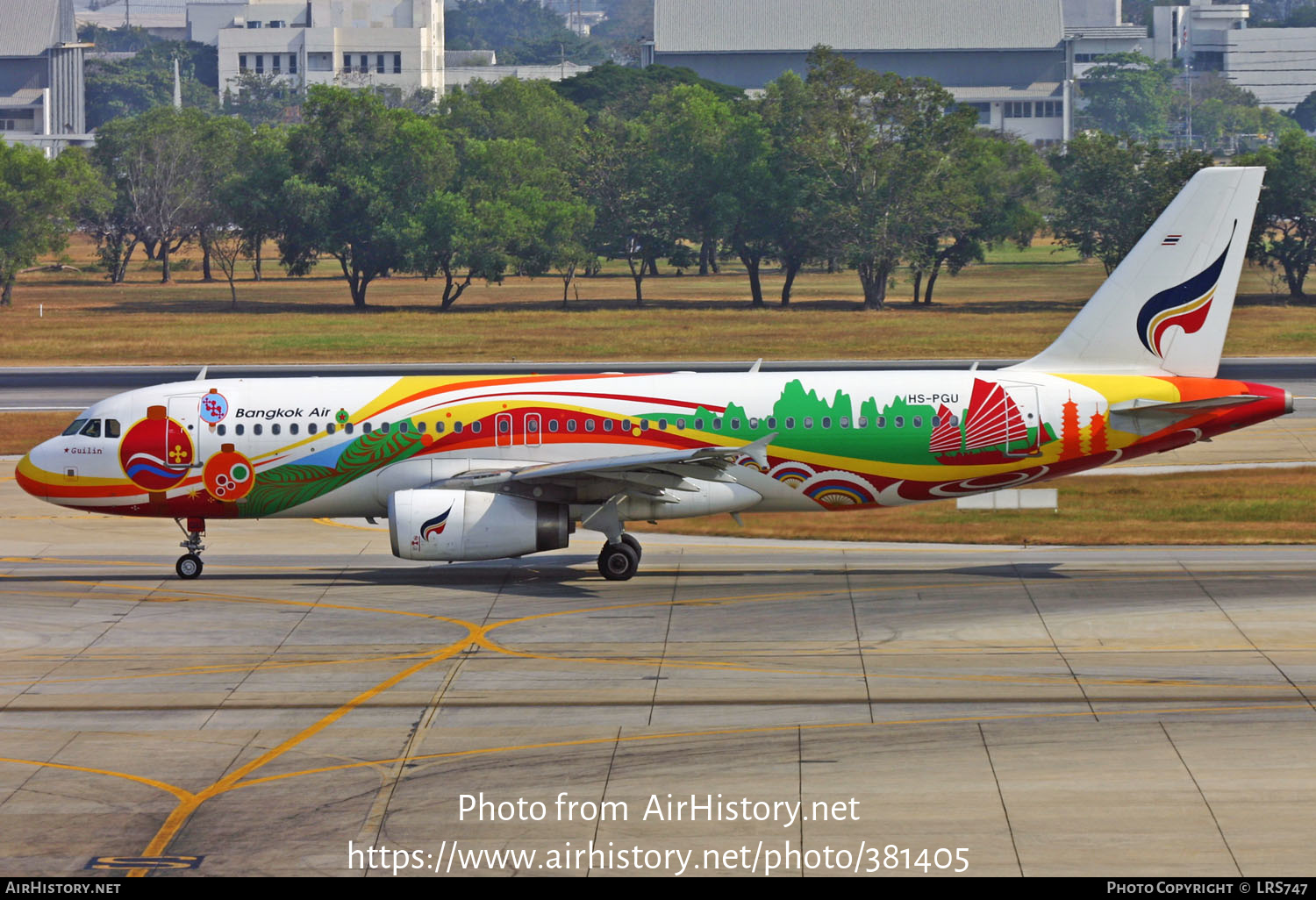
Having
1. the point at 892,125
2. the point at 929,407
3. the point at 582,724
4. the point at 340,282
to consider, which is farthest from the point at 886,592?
the point at 340,282

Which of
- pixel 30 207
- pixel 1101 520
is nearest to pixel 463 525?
pixel 1101 520

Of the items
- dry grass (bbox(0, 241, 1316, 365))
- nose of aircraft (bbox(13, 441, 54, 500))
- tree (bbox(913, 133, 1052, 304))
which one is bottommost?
nose of aircraft (bbox(13, 441, 54, 500))

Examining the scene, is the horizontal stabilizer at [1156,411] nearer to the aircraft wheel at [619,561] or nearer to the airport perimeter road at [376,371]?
the aircraft wheel at [619,561]

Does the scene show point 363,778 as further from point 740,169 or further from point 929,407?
point 740,169

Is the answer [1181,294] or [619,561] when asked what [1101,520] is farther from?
[619,561]

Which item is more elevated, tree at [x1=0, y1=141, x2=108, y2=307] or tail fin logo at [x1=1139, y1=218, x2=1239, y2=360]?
tree at [x1=0, y1=141, x2=108, y2=307]

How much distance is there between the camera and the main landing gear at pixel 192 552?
34.6m

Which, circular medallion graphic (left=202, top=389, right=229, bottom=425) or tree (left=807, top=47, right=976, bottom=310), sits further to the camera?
tree (left=807, top=47, right=976, bottom=310)

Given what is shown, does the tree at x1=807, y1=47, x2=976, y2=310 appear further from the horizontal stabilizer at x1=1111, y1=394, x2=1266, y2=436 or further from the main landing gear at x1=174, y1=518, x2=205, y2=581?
the main landing gear at x1=174, y1=518, x2=205, y2=581

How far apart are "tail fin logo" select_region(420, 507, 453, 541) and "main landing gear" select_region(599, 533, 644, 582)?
153 inches

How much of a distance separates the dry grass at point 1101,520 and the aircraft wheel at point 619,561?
699 centimetres

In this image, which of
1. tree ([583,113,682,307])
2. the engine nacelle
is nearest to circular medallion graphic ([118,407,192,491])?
the engine nacelle

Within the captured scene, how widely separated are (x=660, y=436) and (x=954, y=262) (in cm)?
9441

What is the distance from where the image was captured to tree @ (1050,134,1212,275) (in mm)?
116375
